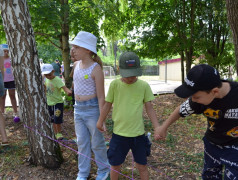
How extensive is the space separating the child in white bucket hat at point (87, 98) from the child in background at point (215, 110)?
0.81m

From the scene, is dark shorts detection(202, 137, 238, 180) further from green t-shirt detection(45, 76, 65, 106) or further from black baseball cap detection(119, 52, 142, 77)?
green t-shirt detection(45, 76, 65, 106)

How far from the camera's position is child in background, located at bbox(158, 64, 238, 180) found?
1553 millimetres

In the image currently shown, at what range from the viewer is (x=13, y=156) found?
3.03 m

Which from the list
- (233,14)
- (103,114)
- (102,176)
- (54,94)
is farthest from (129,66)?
(233,14)

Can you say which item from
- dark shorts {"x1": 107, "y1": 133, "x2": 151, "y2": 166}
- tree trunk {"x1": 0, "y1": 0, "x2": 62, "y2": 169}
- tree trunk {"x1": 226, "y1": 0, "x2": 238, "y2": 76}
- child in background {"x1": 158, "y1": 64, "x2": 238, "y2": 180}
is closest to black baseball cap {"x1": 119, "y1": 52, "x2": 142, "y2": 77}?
child in background {"x1": 158, "y1": 64, "x2": 238, "y2": 180}

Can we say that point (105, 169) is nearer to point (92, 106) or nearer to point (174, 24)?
point (92, 106)

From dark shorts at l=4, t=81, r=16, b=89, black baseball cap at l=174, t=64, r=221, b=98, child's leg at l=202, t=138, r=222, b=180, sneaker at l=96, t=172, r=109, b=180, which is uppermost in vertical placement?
black baseball cap at l=174, t=64, r=221, b=98

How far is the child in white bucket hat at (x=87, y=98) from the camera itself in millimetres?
2391

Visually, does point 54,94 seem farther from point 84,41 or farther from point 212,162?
point 212,162

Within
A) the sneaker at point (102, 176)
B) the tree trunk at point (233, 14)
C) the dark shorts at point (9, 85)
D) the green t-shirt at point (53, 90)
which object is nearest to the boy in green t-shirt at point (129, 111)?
the sneaker at point (102, 176)

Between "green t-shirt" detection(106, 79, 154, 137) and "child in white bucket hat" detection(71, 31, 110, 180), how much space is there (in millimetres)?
288

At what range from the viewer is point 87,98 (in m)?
2.42

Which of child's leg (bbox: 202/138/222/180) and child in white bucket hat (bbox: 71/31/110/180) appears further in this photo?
child in white bucket hat (bbox: 71/31/110/180)

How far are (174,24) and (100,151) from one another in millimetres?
6216
